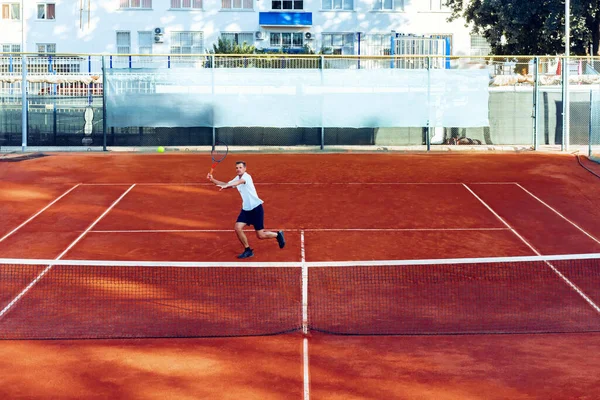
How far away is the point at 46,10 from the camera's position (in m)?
48.5

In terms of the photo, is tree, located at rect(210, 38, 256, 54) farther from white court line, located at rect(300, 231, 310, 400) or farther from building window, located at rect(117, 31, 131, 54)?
white court line, located at rect(300, 231, 310, 400)

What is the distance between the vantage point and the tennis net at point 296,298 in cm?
1127

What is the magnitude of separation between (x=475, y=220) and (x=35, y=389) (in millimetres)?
10993

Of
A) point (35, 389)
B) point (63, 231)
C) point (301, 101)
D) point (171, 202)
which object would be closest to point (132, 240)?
point (63, 231)

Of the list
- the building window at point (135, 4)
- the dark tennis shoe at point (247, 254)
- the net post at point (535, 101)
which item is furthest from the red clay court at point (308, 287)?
the building window at point (135, 4)

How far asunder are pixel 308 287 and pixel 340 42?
121 ft

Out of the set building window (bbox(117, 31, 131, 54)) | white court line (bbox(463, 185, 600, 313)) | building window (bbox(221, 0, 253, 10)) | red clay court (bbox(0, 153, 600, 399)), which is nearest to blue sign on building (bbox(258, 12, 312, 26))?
building window (bbox(221, 0, 253, 10))

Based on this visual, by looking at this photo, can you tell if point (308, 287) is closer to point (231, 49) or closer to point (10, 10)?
point (231, 49)

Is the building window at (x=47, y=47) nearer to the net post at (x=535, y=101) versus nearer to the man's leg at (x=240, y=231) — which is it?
the net post at (x=535, y=101)

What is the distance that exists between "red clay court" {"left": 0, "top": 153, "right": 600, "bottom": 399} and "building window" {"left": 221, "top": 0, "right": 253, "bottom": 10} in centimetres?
2696

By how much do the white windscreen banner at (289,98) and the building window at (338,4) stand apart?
24.1 metres

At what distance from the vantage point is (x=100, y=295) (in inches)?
497

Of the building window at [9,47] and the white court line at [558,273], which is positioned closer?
the white court line at [558,273]

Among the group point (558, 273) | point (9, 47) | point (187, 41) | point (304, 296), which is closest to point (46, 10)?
point (9, 47)
